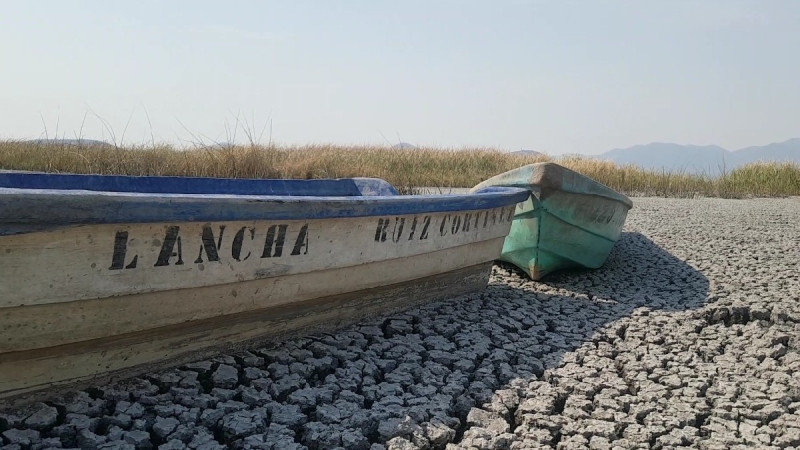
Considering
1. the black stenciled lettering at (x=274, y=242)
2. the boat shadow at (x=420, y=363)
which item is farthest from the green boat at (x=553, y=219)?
the black stenciled lettering at (x=274, y=242)

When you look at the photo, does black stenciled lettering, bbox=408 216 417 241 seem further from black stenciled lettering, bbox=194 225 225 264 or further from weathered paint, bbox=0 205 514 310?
black stenciled lettering, bbox=194 225 225 264

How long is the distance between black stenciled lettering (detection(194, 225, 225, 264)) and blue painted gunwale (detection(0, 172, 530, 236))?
0.22ft

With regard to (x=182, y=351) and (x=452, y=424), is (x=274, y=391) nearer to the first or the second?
(x=182, y=351)

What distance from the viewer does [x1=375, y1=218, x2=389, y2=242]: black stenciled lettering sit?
366 centimetres

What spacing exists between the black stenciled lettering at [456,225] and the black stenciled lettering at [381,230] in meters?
0.78

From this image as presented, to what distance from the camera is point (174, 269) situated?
269cm

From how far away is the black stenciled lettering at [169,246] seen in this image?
8.57 feet

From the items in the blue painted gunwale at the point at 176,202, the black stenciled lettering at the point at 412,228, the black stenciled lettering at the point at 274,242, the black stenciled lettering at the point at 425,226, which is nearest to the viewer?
the blue painted gunwale at the point at 176,202

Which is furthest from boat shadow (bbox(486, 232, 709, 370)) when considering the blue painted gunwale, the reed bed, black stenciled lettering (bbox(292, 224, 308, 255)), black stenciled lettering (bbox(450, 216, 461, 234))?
the reed bed

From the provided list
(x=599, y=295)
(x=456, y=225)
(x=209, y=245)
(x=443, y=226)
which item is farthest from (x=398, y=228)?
(x=599, y=295)

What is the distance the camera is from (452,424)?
2.71 metres

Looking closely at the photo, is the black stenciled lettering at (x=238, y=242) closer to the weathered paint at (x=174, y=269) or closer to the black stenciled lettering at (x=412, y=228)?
the weathered paint at (x=174, y=269)

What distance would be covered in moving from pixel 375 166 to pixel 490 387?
40.6ft

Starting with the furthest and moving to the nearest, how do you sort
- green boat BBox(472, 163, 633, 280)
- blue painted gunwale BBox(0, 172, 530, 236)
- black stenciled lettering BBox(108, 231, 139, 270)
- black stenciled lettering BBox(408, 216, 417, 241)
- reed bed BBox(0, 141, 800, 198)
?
1. reed bed BBox(0, 141, 800, 198)
2. green boat BBox(472, 163, 633, 280)
3. black stenciled lettering BBox(408, 216, 417, 241)
4. black stenciled lettering BBox(108, 231, 139, 270)
5. blue painted gunwale BBox(0, 172, 530, 236)
